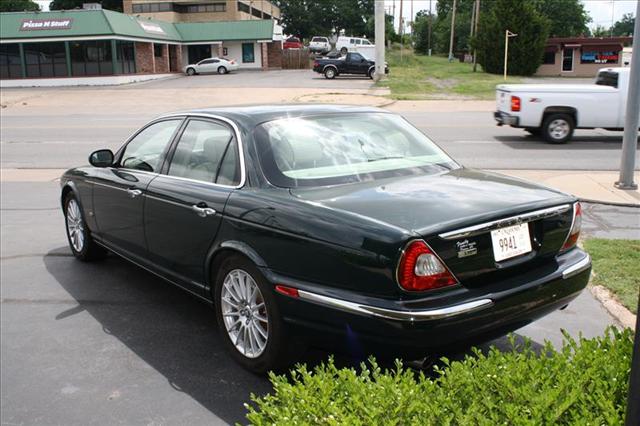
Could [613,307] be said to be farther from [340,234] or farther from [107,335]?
[107,335]

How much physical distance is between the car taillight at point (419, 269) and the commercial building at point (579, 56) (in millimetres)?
51843

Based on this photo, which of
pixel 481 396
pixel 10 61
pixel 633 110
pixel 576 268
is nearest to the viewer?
pixel 481 396

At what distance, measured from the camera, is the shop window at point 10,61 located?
45.3m

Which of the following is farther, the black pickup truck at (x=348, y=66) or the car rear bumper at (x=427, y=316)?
the black pickup truck at (x=348, y=66)

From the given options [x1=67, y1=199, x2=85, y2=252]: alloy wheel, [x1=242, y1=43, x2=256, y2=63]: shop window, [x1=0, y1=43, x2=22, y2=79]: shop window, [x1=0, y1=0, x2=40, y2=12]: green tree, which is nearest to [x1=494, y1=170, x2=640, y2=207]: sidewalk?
[x1=67, y1=199, x2=85, y2=252]: alloy wheel

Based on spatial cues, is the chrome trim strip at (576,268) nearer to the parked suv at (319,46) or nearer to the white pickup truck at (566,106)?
the white pickup truck at (566,106)

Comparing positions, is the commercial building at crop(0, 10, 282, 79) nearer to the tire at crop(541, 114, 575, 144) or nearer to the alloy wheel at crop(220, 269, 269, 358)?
the tire at crop(541, 114, 575, 144)

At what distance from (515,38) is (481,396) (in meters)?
47.7

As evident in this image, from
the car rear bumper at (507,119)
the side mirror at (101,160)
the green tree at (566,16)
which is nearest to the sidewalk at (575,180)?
the car rear bumper at (507,119)

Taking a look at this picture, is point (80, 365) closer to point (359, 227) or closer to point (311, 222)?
point (311, 222)

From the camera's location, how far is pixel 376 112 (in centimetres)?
499

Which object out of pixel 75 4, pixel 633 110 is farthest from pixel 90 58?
pixel 75 4

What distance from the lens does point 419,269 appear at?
10.3 feet

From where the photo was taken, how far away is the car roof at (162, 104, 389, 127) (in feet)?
14.4
